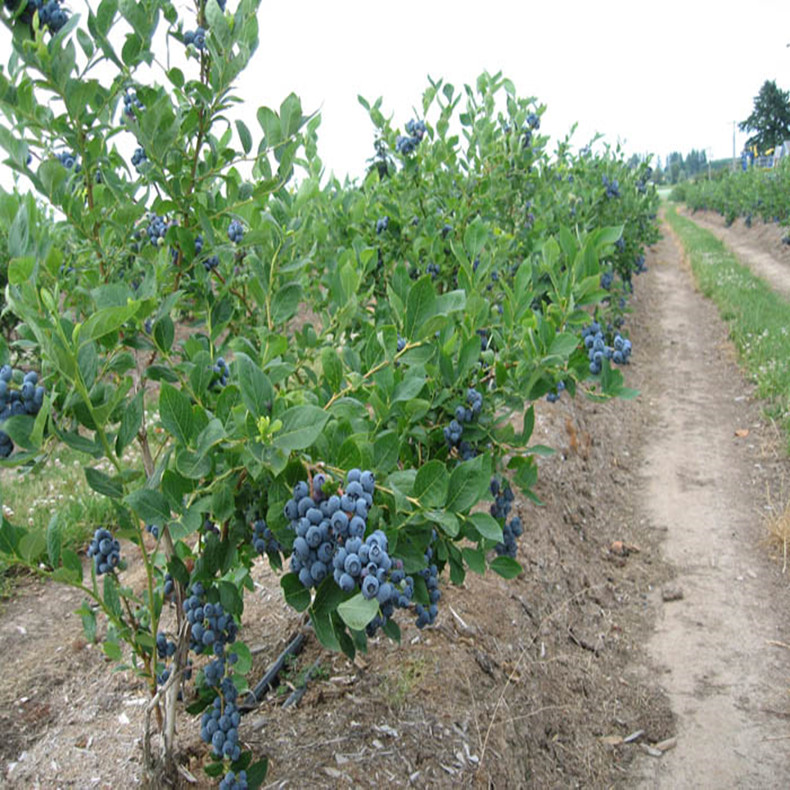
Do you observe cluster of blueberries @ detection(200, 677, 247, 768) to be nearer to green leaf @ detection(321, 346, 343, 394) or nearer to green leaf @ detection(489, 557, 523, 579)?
green leaf @ detection(489, 557, 523, 579)

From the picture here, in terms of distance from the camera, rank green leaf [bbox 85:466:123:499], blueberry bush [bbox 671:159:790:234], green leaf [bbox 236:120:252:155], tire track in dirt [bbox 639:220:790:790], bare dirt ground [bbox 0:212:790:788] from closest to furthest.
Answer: green leaf [bbox 85:466:123:499]
green leaf [bbox 236:120:252:155]
bare dirt ground [bbox 0:212:790:788]
tire track in dirt [bbox 639:220:790:790]
blueberry bush [bbox 671:159:790:234]

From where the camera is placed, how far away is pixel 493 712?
102 inches

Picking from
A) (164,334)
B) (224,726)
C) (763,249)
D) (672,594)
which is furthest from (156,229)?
(763,249)

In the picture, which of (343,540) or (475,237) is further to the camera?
(475,237)

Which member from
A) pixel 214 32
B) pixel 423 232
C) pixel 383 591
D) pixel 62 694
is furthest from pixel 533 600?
pixel 214 32

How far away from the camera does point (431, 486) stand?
127 centimetres

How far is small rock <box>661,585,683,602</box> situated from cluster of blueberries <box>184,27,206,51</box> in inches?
141

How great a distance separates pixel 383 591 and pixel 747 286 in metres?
12.9

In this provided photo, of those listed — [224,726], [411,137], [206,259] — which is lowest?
[224,726]

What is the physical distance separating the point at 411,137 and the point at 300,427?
267 centimetres

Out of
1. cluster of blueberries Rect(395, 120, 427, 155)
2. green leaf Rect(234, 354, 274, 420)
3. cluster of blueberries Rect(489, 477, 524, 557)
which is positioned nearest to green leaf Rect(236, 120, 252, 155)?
green leaf Rect(234, 354, 274, 420)

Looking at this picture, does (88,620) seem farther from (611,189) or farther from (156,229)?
(611,189)

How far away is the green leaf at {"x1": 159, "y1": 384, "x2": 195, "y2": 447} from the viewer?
1216 mm

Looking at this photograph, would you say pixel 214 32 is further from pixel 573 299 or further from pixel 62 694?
pixel 62 694
